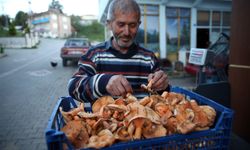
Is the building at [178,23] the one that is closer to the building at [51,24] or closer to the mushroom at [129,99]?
the mushroom at [129,99]

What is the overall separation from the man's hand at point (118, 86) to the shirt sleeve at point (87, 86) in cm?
5

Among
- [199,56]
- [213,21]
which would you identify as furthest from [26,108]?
[213,21]

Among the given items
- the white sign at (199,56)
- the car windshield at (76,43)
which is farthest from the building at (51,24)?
the white sign at (199,56)

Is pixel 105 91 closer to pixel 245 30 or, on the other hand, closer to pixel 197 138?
pixel 197 138

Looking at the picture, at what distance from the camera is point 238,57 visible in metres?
3.88

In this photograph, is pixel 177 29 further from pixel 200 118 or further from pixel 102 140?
pixel 102 140

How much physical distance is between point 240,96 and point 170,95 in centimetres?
272

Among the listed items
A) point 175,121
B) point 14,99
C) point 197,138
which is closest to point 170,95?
point 175,121

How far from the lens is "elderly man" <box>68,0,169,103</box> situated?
62.7 inches

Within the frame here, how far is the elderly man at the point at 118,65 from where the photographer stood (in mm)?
1594

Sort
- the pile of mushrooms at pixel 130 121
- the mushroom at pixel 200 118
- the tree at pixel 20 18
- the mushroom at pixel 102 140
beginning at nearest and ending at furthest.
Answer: the mushroom at pixel 102 140
the pile of mushrooms at pixel 130 121
the mushroom at pixel 200 118
the tree at pixel 20 18

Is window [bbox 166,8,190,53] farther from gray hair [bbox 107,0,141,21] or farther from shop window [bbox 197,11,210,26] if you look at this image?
gray hair [bbox 107,0,141,21]

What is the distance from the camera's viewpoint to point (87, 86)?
171cm

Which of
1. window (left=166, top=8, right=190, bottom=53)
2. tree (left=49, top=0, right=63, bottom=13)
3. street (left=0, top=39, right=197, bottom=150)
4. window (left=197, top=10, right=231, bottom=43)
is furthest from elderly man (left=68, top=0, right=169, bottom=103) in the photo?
tree (left=49, top=0, right=63, bottom=13)
